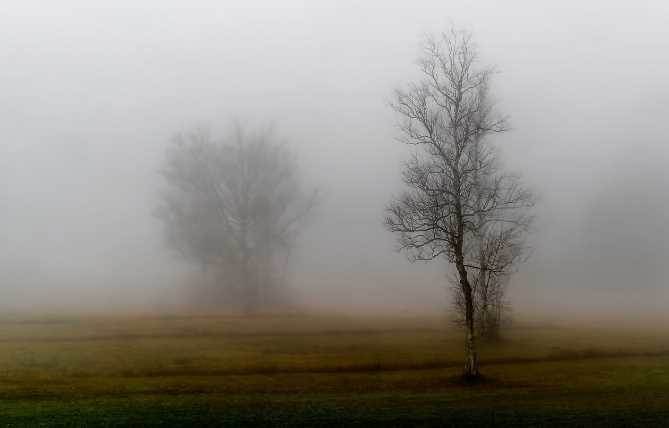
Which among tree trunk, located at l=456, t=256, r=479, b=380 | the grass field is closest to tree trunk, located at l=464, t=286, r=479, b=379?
tree trunk, located at l=456, t=256, r=479, b=380

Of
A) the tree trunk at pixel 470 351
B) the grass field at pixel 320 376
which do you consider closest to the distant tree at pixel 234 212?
the grass field at pixel 320 376

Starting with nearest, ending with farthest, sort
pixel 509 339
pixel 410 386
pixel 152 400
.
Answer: pixel 152 400 → pixel 410 386 → pixel 509 339

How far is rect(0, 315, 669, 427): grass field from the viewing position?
2502 centimetres

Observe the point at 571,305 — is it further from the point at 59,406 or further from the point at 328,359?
the point at 59,406

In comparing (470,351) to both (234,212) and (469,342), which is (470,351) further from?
(234,212)

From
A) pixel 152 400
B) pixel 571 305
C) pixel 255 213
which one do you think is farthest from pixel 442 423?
pixel 571 305

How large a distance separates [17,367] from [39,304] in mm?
58497

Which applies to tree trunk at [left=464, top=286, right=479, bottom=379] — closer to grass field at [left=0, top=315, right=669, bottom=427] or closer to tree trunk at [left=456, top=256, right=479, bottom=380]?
tree trunk at [left=456, top=256, right=479, bottom=380]

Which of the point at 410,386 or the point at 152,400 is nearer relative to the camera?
the point at 152,400

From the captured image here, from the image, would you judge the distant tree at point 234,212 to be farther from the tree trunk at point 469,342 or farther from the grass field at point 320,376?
the tree trunk at point 469,342

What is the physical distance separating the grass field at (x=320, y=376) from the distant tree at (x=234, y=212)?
69.1 feet

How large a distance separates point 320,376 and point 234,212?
155 feet

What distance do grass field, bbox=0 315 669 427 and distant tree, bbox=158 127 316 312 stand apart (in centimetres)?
2106

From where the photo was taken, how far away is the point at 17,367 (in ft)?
120
